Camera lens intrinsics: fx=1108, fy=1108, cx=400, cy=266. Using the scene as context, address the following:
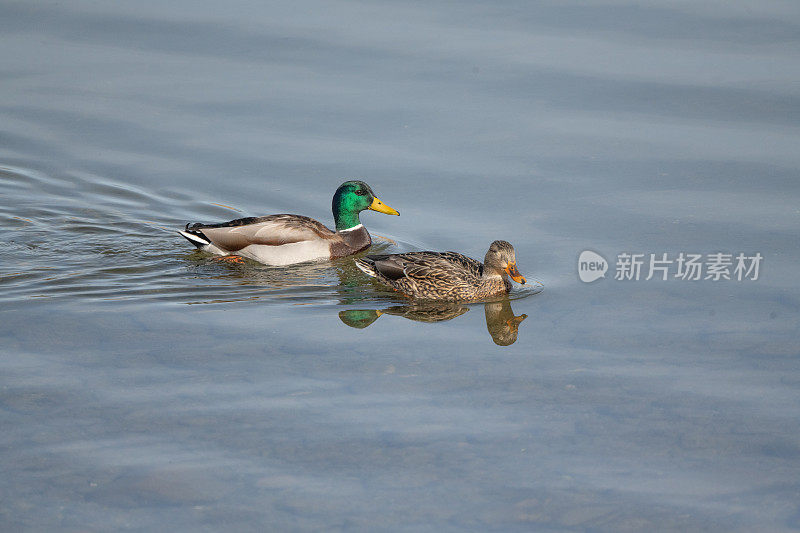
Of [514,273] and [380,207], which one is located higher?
[380,207]

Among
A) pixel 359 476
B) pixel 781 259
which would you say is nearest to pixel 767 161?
pixel 781 259

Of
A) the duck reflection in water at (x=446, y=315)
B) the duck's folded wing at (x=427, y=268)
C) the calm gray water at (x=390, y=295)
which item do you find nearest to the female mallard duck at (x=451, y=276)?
the duck's folded wing at (x=427, y=268)

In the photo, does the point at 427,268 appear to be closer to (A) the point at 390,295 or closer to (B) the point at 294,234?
(A) the point at 390,295

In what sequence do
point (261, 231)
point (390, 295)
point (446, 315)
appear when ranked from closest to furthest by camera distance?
point (446, 315) < point (390, 295) < point (261, 231)

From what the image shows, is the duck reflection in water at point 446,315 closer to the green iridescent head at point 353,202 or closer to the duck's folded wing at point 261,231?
the duck's folded wing at point 261,231

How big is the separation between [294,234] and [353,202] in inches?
31.1

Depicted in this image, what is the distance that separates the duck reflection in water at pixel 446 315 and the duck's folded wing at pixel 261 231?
1588 millimetres

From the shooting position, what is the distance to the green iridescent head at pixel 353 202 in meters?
11.1

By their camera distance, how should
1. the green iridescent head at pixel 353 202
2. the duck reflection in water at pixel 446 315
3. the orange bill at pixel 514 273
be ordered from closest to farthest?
1. the duck reflection in water at pixel 446 315
2. the orange bill at pixel 514 273
3. the green iridescent head at pixel 353 202

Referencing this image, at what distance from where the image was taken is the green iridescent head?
11.1 metres

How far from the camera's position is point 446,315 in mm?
9445

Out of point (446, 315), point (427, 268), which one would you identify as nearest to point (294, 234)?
point (427, 268)

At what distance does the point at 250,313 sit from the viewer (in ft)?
29.8

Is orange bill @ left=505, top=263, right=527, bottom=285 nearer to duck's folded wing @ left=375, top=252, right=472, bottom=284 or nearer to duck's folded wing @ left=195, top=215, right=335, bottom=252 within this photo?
duck's folded wing @ left=375, top=252, right=472, bottom=284
